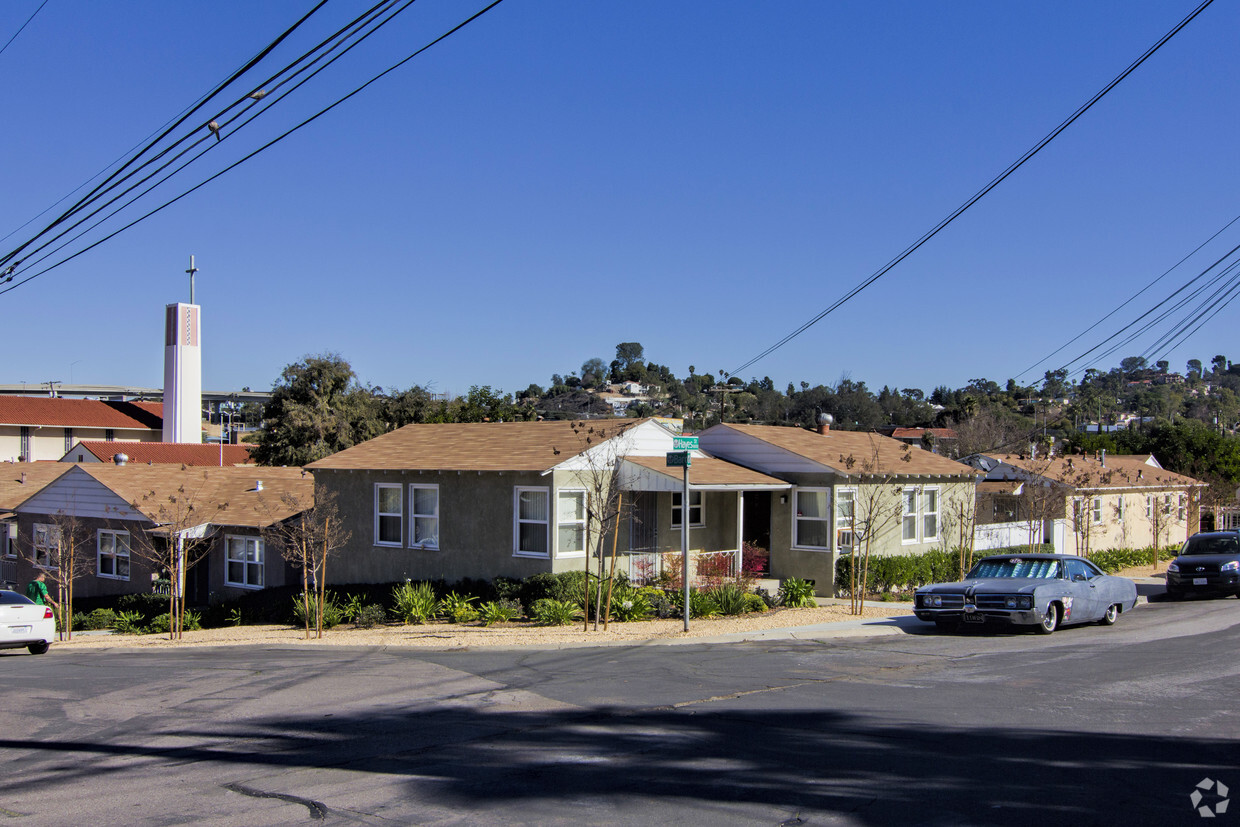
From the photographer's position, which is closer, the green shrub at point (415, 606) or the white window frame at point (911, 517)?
the green shrub at point (415, 606)

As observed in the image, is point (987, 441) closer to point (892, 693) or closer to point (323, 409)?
point (323, 409)

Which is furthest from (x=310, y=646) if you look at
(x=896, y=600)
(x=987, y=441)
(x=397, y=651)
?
(x=987, y=441)

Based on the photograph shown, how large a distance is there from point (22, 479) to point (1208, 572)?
40.2m

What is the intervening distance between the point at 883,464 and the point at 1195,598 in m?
7.85

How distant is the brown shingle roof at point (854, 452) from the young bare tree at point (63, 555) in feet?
55.8

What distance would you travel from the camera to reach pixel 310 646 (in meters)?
17.9

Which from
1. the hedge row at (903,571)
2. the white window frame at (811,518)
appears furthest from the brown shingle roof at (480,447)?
the hedge row at (903,571)

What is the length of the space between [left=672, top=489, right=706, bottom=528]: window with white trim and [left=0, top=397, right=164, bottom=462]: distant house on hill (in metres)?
54.8

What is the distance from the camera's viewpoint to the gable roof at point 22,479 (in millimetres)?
36312

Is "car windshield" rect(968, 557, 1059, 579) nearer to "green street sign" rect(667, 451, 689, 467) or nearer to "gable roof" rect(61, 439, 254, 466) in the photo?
"green street sign" rect(667, 451, 689, 467)

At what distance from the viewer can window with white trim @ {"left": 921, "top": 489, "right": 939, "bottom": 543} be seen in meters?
28.3

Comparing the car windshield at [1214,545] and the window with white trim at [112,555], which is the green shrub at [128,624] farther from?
the car windshield at [1214,545]

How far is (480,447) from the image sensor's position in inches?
1023

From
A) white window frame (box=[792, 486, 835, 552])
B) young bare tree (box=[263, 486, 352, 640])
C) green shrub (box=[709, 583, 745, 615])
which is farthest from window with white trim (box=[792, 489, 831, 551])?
young bare tree (box=[263, 486, 352, 640])
